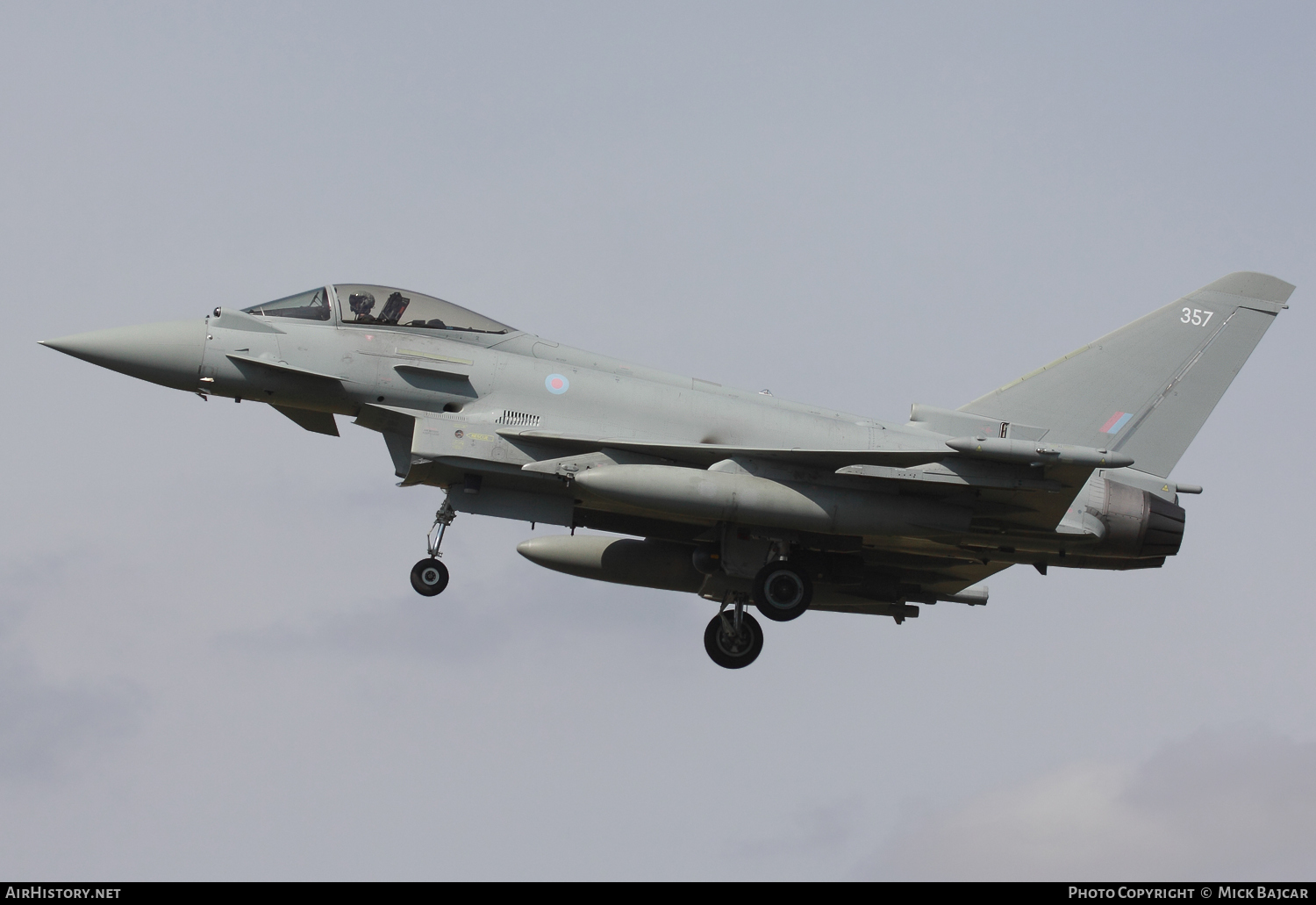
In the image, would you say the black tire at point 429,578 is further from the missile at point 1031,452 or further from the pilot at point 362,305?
the missile at point 1031,452

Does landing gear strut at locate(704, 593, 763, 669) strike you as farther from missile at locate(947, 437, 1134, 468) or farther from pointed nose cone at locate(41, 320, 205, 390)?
pointed nose cone at locate(41, 320, 205, 390)

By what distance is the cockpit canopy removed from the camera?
16094 millimetres

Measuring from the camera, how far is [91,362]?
51.4ft

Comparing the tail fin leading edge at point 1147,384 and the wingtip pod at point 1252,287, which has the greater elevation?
the wingtip pod at point 1252,287

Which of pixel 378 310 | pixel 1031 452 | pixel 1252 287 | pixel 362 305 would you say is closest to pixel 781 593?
pixel 1031 452

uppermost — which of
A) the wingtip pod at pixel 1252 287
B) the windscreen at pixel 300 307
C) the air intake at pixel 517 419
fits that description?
the wingtip pod at pixel 1252 287

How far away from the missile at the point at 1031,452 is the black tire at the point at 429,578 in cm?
589

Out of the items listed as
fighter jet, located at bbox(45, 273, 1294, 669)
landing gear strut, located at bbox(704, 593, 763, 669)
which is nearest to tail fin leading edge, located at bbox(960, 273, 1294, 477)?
fighter jet, located at bbox(45, 273, 1294, 669)

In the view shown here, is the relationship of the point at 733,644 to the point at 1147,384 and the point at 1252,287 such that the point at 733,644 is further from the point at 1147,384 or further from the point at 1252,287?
the point at 1252,287

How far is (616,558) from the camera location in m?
18.1

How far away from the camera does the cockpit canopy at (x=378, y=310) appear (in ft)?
52.8

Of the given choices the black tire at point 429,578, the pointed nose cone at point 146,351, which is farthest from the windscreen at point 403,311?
the black tire at point 429,578

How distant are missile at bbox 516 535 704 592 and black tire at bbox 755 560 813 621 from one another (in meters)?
1.82
